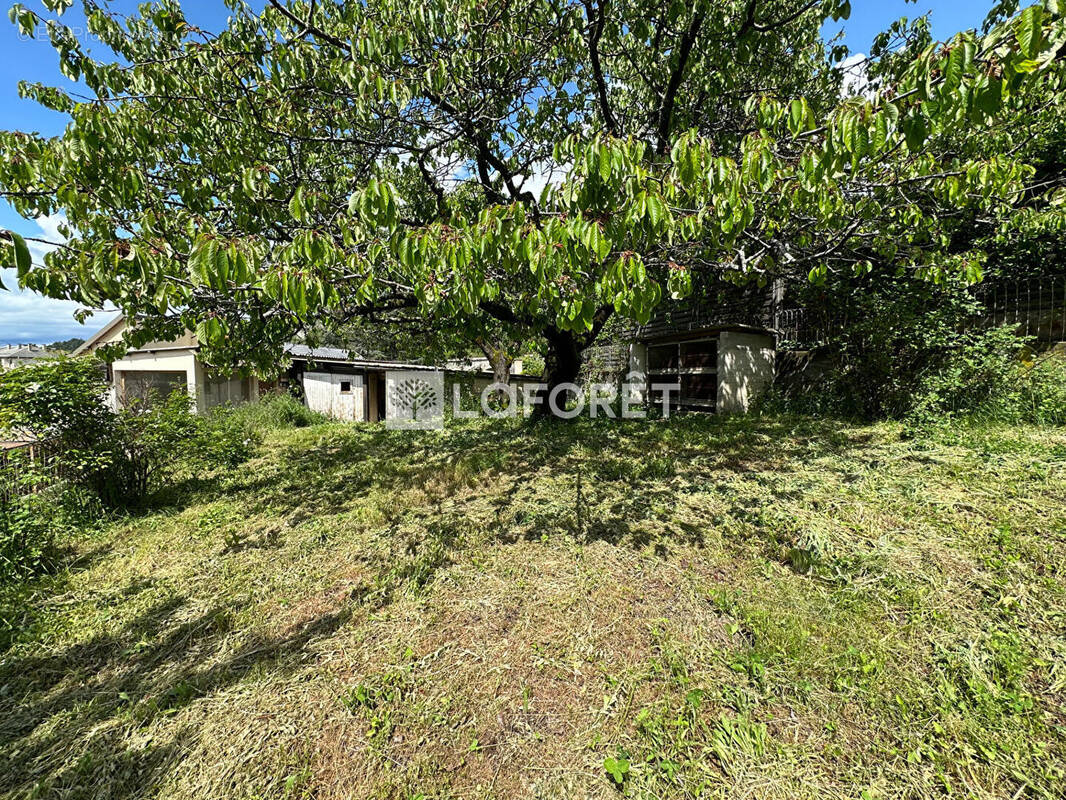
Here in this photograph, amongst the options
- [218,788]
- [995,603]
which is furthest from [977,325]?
[218,788]

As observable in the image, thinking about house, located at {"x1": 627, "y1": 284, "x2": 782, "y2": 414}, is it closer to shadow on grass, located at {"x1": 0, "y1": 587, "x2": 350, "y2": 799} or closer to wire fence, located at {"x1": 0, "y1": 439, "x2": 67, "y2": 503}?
shadow on grass, located at {"x1": 0, "y1": 587, "x2": 350, "y2": 799}

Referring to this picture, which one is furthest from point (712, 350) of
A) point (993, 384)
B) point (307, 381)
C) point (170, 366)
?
point (170, 366)

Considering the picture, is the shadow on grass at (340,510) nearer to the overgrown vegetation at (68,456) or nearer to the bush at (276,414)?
the overgrown vegetation at (68,456)

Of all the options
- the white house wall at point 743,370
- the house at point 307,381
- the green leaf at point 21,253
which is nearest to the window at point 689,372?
the white house wall at point 743,370

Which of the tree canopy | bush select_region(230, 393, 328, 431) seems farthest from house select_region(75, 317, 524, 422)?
the tree canopy

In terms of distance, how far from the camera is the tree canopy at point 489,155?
187 cm

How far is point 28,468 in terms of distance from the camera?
138 inches

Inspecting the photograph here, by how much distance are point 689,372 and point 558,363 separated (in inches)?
131

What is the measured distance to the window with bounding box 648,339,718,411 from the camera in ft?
30.7

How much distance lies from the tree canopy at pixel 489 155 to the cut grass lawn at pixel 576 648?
178 centimetres

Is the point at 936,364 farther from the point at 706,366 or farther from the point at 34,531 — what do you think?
the point at 34,531

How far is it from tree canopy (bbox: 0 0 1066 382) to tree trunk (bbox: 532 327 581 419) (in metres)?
1.84

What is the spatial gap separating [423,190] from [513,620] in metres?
6.02

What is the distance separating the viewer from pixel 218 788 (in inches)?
60.0
